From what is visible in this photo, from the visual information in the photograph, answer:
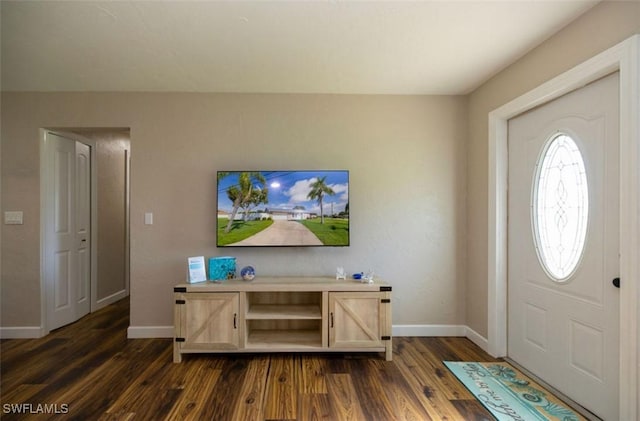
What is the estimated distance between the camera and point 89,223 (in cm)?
395

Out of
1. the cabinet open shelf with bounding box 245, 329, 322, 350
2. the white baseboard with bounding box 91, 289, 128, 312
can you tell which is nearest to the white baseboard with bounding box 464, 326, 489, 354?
the cabinet open shelf with bounding box 245, 329, 322, 350

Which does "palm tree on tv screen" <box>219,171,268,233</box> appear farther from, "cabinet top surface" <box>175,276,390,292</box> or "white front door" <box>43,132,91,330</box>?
"white front door" <box>43,132,91,330</box>

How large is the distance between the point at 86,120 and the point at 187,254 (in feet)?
5.72

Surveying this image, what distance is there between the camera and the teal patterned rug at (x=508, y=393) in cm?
192

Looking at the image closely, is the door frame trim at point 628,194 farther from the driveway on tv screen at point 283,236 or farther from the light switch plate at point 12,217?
the light switch plate at point 12,217

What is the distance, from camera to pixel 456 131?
3.21 metres

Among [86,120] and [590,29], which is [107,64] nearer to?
[86,120]

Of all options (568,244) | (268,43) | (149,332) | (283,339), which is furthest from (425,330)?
(268,43)

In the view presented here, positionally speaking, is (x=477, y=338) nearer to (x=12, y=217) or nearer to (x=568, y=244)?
(x=568, y=244)

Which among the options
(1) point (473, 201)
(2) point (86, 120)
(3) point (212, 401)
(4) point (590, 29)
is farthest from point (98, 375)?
(4) point (590, 29)

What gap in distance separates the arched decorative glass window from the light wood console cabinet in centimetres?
126

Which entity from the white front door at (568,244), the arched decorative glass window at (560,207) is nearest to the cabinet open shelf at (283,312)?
the white front door at (568,244)

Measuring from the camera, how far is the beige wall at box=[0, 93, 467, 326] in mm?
3107

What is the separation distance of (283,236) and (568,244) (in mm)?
2296
